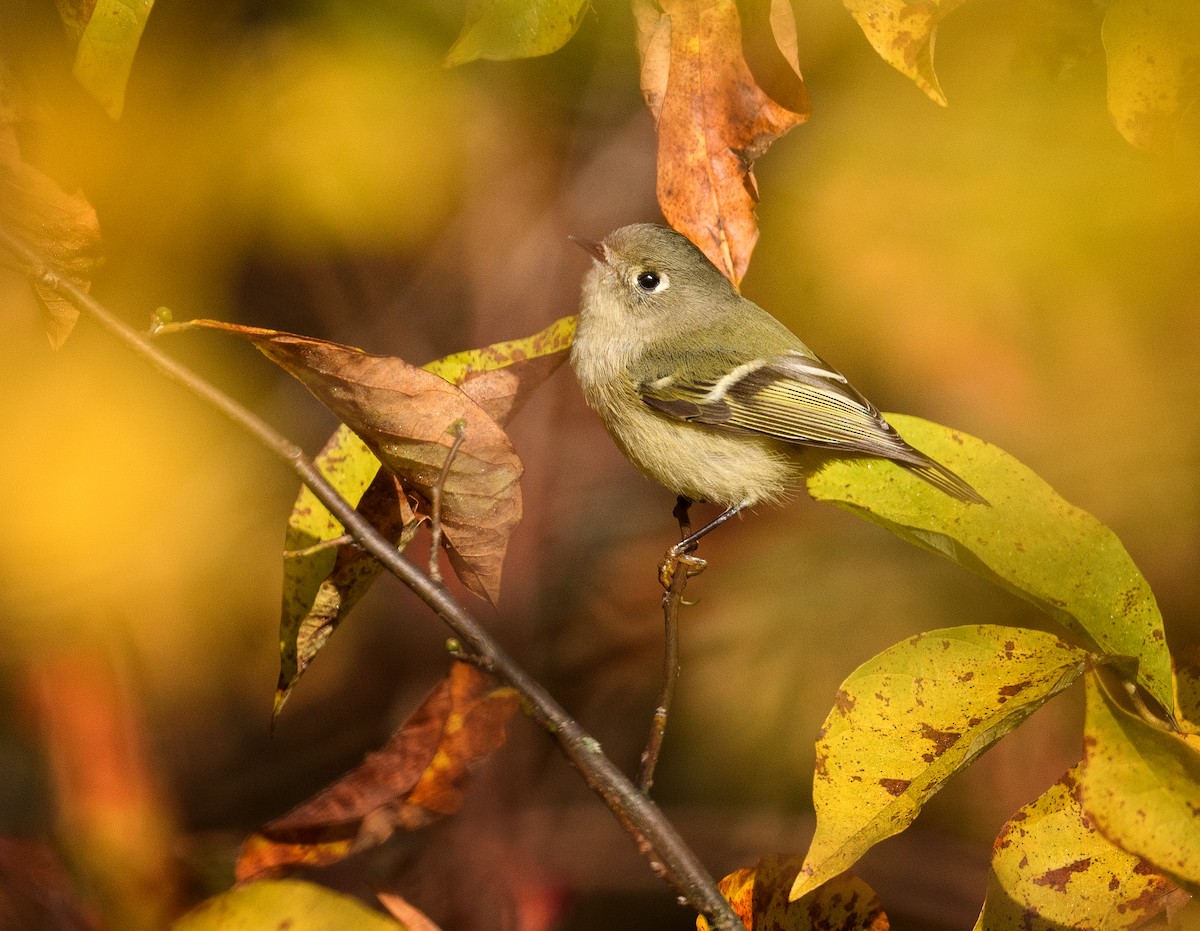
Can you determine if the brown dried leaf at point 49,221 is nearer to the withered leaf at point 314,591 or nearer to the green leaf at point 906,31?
the withered leaf at point 314,591

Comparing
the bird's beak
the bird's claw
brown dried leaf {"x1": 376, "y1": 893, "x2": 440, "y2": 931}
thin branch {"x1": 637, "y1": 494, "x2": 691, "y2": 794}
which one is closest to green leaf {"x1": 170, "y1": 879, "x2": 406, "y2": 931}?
brown dried leaf {"x1": 376, "y1": 893, "x2": 440, "y2": 931}

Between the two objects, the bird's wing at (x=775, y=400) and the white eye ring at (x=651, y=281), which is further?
the white eye ring at (x=651, y=281)

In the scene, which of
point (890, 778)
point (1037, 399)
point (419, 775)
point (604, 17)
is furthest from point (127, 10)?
point (1037, 399)

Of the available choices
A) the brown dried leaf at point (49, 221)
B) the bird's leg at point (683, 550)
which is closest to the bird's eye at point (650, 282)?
the bird's leg at point (683, 550)

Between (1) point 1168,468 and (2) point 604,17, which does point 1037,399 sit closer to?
(1) point 1168,468

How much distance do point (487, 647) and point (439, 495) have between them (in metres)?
0.12

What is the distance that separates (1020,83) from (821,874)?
113 centimetres

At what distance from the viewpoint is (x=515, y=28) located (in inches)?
30.9

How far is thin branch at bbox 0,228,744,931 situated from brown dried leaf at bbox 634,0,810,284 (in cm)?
37

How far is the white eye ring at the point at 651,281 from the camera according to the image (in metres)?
1.49

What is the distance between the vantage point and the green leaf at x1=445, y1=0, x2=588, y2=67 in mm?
778

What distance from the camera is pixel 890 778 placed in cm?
69

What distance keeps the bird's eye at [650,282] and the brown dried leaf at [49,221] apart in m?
0.81

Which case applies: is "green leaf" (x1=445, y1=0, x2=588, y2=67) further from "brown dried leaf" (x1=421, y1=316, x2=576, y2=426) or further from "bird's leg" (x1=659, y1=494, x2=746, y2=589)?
"bird's leg" (x1=659, y1=494, x2=746, y2=589)
